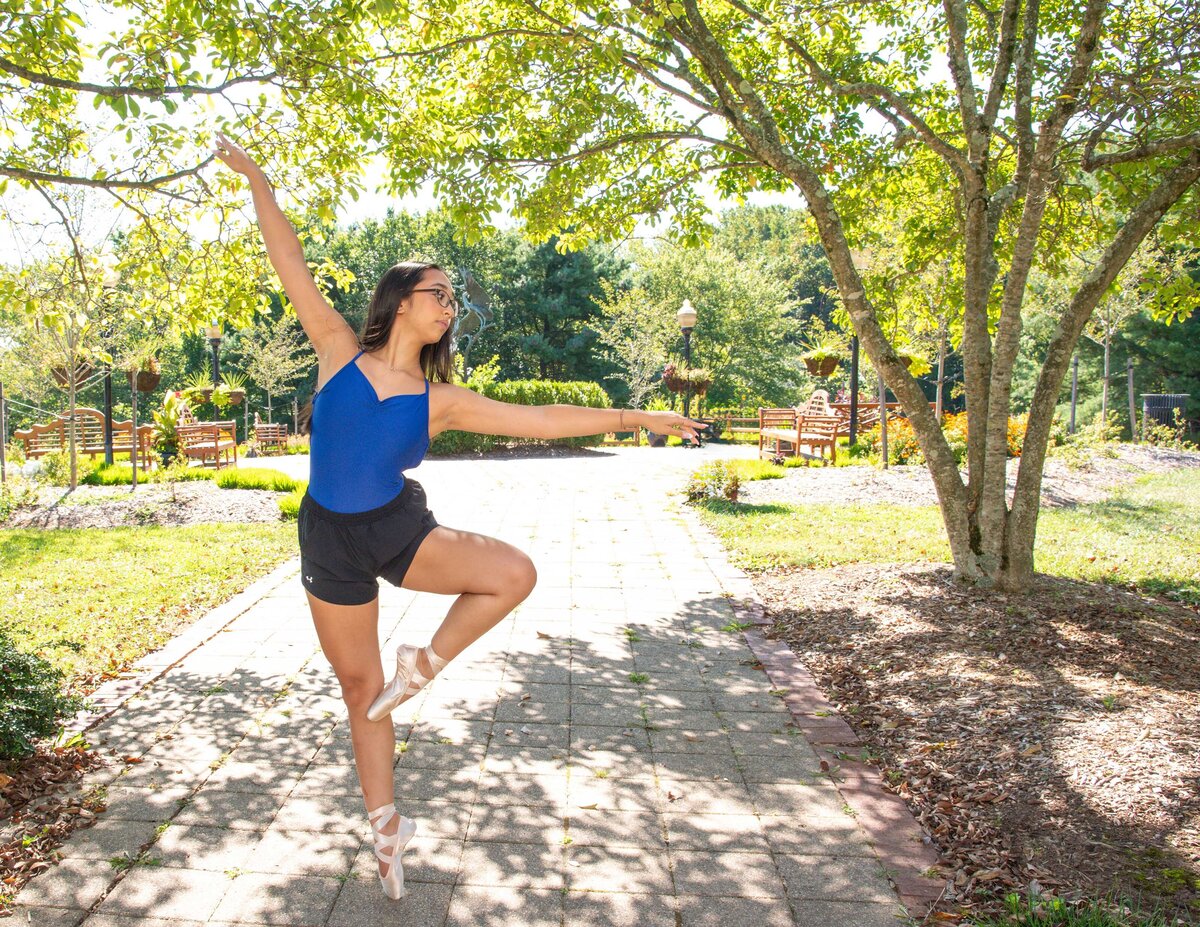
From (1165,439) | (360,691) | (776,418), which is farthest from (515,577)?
(1165,439)

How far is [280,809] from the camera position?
330 centimetres

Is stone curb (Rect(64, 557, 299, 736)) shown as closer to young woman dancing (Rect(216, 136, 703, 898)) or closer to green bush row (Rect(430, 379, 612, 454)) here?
young woman dancing (Rect(216, 136, 703, 898))

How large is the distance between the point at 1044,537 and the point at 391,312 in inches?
313

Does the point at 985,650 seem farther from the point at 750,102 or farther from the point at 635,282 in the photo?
the point at 635,282

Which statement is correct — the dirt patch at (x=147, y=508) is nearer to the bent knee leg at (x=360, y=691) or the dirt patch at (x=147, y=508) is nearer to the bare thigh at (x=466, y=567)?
the bent knee leg at (x=360, y=691)

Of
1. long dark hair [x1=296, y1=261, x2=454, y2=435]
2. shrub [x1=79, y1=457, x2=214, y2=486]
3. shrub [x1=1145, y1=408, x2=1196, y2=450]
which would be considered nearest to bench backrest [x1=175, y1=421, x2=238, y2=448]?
shrub [x1=79, y1=457, x2=214, y2=486]

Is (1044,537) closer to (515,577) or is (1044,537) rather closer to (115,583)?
(515,577)

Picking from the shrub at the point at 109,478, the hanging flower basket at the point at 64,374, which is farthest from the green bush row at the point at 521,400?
the hanging flower basket at the point at 64,374

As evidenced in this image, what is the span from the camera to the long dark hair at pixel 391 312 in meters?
2.70

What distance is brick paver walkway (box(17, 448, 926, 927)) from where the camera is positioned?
273 cm

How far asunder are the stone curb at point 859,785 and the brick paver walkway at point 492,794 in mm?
61

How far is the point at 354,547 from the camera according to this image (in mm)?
2586

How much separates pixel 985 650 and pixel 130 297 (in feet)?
20.4

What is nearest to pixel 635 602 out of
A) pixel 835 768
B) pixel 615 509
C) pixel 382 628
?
pixel 382 628
